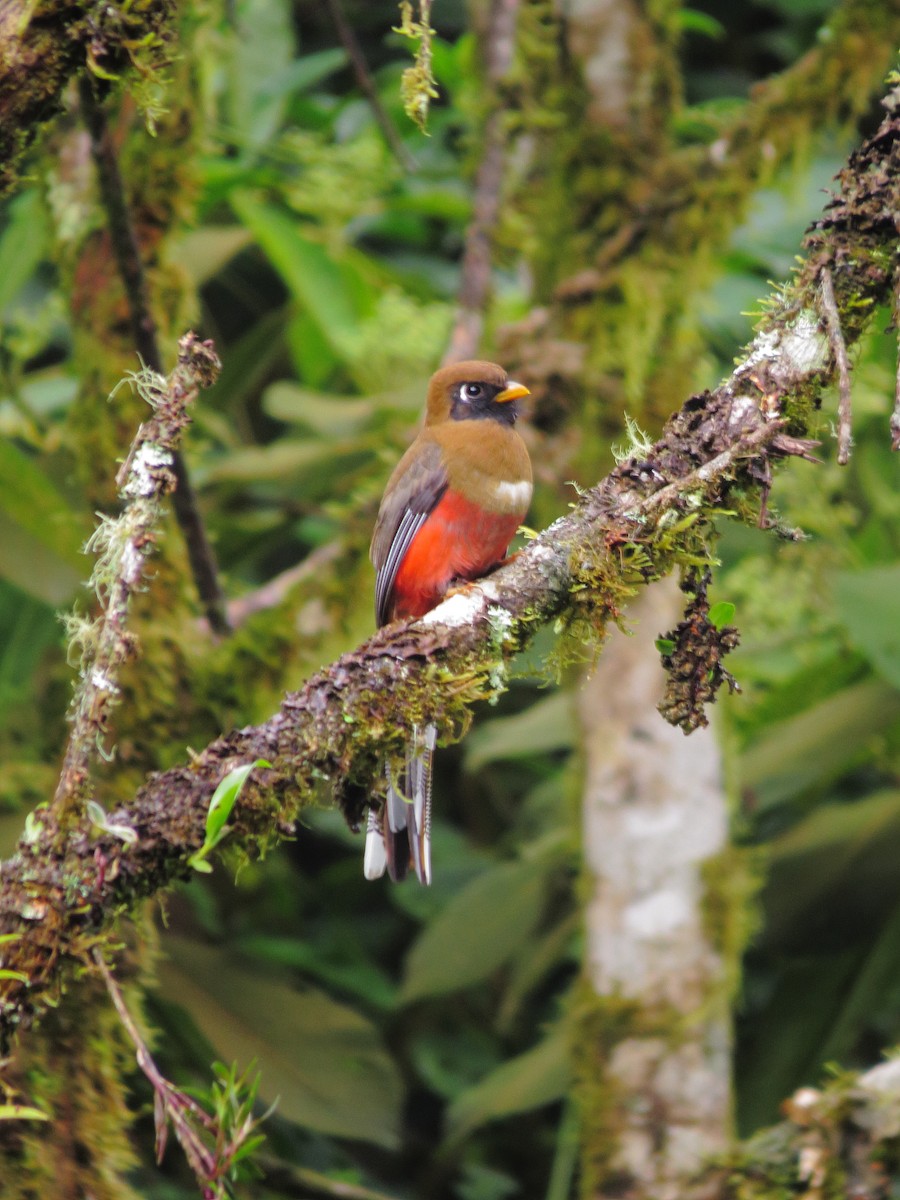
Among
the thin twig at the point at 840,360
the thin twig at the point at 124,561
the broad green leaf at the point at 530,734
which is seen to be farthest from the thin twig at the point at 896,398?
the broad green leaf at the point at 530,734

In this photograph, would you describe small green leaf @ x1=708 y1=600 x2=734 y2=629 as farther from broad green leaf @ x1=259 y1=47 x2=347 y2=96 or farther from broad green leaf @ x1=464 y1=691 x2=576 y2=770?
broad green leaf @ x1=259 y1=47 x2=347 y2=96

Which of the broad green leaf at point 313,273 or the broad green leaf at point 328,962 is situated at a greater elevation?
the broad green leaf at point 313,273

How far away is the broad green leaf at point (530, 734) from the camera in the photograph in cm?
473

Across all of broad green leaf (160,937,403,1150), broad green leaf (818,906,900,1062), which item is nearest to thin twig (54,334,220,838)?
broad green leaf (160,937,403,1150)

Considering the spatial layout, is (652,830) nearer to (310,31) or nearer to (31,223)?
(31,223)

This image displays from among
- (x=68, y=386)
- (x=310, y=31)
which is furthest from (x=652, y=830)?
(x=310, y=31)

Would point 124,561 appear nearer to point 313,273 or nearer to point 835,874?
point 835,874

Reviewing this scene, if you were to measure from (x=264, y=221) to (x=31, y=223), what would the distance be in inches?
35.8

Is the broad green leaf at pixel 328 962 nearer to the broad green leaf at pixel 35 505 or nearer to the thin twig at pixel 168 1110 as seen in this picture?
the broad green leaf at pixel 35 505

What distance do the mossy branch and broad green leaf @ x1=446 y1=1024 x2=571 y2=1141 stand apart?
222 centimetres

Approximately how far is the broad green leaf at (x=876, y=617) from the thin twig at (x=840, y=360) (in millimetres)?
1779

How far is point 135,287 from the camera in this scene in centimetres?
365

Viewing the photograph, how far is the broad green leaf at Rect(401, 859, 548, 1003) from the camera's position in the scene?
4.60 metres

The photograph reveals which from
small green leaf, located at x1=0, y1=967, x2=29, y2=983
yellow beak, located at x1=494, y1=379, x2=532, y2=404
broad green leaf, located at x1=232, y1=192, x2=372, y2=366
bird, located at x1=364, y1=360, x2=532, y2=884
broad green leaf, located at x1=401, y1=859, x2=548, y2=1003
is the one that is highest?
broad green leaf, located at x1=232, y1=192, x2=372, y2=366
